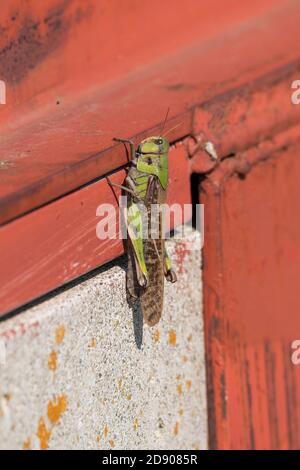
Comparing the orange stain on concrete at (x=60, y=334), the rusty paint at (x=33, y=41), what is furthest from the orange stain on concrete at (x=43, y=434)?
the rusty paint at (x=33, y=41)

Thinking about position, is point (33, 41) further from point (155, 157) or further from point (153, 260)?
point (153, 260)

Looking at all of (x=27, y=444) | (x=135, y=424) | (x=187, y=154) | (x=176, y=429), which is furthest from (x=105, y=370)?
(x=187, y=154)

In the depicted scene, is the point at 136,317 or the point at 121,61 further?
the point at 121,61

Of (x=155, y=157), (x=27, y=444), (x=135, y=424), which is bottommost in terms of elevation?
(x=27, y=444)

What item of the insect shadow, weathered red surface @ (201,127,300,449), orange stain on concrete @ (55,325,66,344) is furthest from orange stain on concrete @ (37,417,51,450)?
weathered red surface @ (201,127,300,449)

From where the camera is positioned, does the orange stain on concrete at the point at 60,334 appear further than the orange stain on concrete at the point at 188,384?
No

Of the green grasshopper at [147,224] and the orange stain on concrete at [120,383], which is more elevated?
the green grasshopper at [147,224]

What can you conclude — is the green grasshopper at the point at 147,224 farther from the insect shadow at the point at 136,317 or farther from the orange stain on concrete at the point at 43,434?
the orange stain on concrete at the point at 43,434
